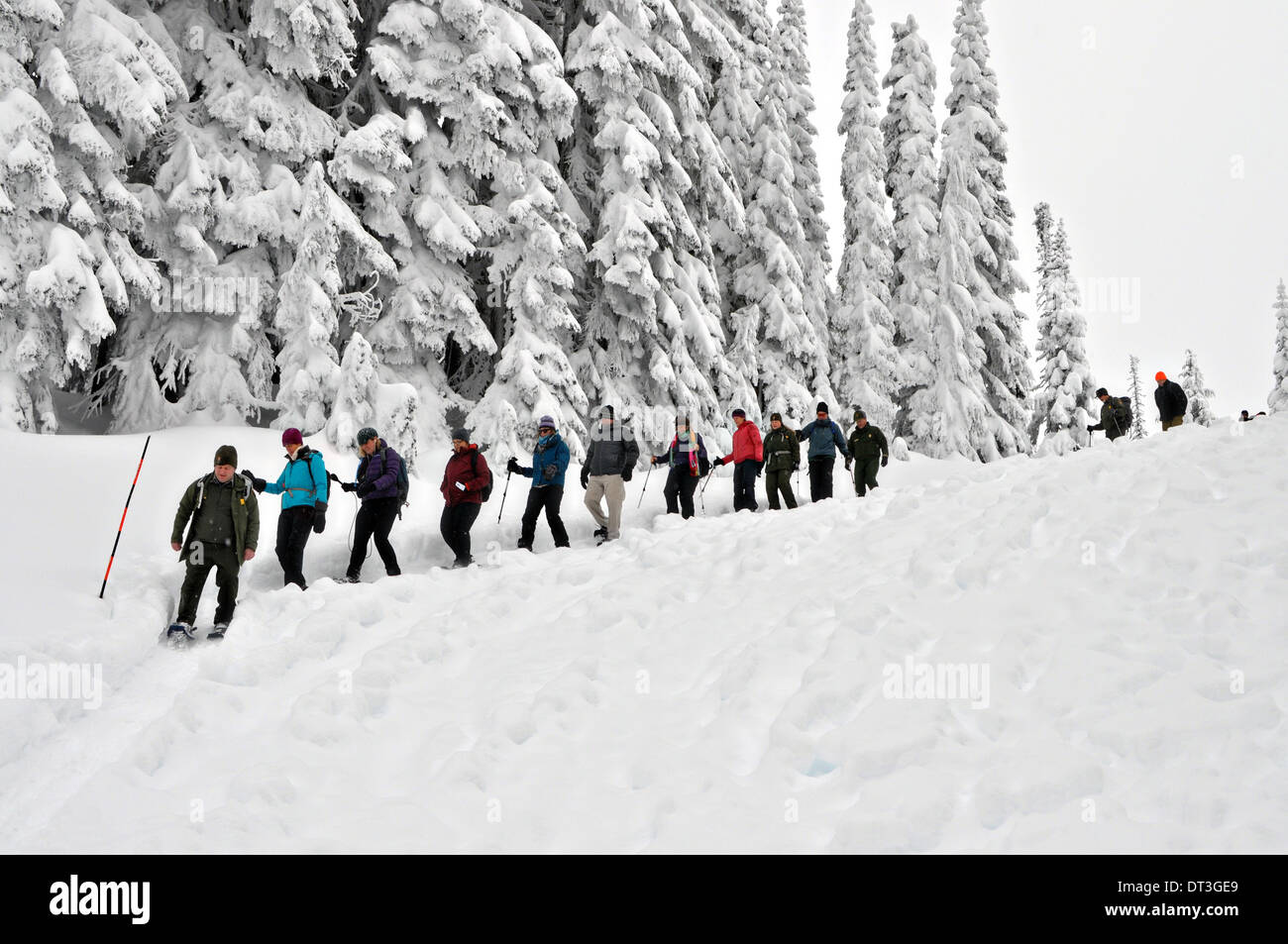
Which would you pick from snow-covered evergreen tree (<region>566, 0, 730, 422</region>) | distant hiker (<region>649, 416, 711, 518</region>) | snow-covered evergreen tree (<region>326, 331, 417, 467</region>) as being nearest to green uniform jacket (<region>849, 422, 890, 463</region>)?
distant hiker (<region>649, 416, 711, 518</region>)

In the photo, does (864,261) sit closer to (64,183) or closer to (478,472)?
(478,472)

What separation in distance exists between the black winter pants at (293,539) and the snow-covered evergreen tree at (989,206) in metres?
24.4

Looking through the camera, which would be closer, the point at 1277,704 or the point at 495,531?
the point at 1277,704

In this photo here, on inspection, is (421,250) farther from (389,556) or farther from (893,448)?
(893,448)

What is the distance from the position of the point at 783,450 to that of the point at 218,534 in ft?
30.4

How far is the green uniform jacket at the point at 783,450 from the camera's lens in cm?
1497

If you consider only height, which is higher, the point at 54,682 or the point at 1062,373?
the point at 1062,373

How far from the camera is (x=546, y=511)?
12.6 meters

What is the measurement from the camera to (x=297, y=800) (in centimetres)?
534

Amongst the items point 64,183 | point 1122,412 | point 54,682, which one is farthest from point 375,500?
point 1122,412

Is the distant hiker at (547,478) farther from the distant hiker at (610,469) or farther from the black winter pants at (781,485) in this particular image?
the black winter pants at (781,485)
